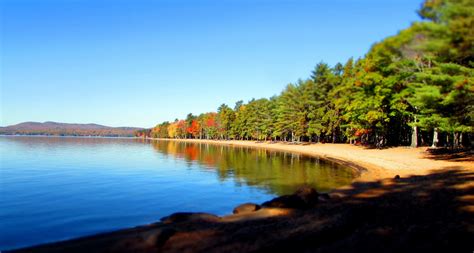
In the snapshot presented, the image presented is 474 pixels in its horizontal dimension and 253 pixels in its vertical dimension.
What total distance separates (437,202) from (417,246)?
473 centimetres

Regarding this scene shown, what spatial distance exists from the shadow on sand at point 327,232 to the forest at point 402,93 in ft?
21.6

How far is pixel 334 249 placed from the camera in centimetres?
679

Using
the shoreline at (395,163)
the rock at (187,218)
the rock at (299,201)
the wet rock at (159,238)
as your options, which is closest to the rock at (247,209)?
the rock at (299,201)

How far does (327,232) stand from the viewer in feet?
25.5

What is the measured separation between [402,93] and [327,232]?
3151cm

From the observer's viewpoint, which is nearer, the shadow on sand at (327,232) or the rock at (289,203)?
the shadow on sand at (327,232)

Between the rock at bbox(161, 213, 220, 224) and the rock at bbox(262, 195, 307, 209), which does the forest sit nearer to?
the rock at bbox(262, 195, 307, 209)

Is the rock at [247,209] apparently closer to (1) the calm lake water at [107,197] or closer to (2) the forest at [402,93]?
(1) the calm lake water at [107,197]

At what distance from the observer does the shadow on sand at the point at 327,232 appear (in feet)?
23.1

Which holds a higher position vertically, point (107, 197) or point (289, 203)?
point (289, 203)

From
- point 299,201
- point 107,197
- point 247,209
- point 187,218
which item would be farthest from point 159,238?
point 107,197

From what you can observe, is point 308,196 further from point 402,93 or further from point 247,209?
point 402,93

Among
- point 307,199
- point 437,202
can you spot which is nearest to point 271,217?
point 307,199

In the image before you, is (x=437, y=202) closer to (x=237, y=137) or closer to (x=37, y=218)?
(x=37, y=218)
